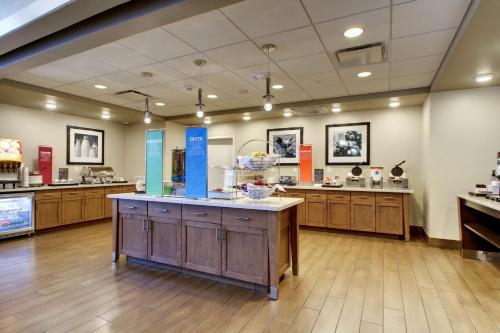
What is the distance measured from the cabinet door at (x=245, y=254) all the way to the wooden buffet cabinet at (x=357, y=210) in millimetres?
2114

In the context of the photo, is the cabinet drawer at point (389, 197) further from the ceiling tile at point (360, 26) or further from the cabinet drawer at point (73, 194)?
the cabinet drawer at point (73, 194)

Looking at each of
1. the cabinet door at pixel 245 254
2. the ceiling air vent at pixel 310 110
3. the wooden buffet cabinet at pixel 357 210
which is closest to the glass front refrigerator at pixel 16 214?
the cabinet door at pixel 245 254

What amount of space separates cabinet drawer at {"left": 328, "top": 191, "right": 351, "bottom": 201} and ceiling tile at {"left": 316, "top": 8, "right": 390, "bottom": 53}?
2.95m

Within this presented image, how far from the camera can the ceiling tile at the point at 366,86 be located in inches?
169

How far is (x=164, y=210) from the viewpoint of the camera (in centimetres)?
331

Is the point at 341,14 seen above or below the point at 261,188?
above

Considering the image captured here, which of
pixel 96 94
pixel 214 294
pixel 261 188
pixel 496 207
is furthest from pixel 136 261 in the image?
pixel 496 207

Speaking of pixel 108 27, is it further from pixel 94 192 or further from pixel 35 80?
pixel 94 192

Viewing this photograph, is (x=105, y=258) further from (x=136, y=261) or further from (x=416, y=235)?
(x=416, y=235)

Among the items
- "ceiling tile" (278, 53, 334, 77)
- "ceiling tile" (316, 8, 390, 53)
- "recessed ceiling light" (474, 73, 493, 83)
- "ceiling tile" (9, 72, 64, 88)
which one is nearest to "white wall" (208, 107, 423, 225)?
"recessed ceiling light" (474, 73, 493, 83)

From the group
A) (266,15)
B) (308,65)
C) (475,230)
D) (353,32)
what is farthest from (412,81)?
(266,15)

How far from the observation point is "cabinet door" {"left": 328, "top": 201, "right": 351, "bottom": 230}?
523 cm

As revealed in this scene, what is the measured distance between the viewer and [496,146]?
4020mm

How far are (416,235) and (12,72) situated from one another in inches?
269
